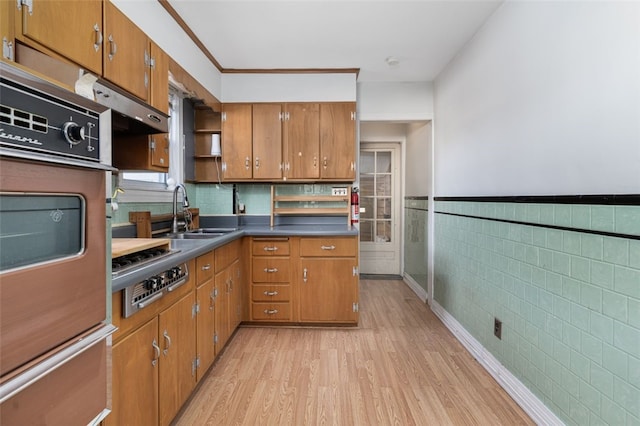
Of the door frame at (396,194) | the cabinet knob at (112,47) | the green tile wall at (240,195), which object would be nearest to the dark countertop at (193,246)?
the green tile wall at (240,195)

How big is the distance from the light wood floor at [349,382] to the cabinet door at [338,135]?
163 cm

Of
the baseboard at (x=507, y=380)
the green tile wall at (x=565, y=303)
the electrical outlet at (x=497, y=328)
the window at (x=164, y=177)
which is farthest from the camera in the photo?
the window at (x=164, y=177)

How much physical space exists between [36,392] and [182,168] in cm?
257

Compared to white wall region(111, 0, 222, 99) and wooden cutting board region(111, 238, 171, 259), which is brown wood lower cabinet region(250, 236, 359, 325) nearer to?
wooden cutting board region(111, 238, 171, 259)

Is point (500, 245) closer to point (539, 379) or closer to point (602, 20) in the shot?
point (539, 379)

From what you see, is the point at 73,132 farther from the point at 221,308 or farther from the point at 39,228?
the point at 221,308

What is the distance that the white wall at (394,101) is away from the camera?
3.45 m

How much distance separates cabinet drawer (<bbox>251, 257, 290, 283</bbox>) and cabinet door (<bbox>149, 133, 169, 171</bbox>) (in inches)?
48.9

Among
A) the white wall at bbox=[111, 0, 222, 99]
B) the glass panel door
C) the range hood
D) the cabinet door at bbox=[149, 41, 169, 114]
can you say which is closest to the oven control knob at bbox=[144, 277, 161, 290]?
the range hood

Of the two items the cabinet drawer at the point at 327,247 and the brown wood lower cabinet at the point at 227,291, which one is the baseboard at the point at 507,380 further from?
the brown wood lower cabinet at the point at 227,291

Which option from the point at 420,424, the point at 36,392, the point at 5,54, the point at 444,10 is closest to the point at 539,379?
the point at 420,424

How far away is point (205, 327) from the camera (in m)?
2.02

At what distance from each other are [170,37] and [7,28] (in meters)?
1.32

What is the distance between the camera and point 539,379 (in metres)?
1.69
